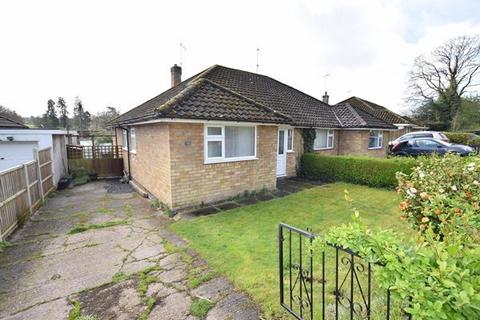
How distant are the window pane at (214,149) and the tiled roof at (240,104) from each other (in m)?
0.91

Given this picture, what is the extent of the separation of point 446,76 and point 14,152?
44973 millimetres

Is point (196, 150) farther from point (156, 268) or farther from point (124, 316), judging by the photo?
point (124, 316)

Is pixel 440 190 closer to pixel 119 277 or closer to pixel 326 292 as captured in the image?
pixel 326 292

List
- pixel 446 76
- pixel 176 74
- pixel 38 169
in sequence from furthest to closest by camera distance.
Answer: pixel 446 76 → pixel 176 74 → pixel 38 169

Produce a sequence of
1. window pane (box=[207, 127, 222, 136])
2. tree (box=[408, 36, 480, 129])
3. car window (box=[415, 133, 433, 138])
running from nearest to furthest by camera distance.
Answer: window pane (box=[207, 127, 222, 136])
car window (box=[415, 133, 433, 138])
tree (box=[408, 36, 480, 129])

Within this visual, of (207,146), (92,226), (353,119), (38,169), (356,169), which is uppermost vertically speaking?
(353,119)

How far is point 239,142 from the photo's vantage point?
328 inches

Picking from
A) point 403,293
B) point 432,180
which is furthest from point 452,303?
point 432,180

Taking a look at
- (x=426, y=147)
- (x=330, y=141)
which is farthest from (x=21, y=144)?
(x=426, y=147)

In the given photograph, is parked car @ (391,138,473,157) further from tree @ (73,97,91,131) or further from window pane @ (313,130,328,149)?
tree @ (73,97,91,131)

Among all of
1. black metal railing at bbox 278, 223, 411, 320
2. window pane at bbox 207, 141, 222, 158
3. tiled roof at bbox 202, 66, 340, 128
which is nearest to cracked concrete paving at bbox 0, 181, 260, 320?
black metal railing at bbox 278, 223, 411, 320

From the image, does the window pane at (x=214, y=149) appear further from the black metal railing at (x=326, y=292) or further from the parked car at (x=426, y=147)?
the parked car at (x=426, y=147)

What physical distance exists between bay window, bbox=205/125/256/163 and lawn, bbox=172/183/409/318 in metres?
1.83

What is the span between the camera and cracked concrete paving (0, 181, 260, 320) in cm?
320
